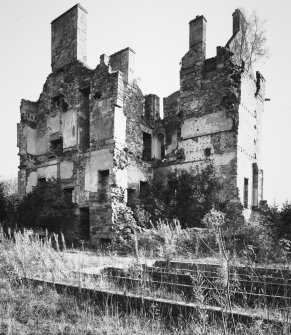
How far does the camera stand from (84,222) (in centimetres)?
1534

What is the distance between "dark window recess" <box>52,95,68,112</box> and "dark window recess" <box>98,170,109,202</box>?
4.77 meters

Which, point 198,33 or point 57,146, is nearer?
point 198,33

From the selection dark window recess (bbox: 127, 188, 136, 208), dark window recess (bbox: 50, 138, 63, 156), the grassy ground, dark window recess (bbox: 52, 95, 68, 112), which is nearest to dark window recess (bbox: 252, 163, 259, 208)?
dark window recess (bbox: 127, 188, 136, 208)

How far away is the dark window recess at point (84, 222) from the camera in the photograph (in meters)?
15.1

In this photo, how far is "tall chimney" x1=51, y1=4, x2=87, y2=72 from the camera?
1666 cm

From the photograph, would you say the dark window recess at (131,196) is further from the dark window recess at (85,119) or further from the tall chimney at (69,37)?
the tall chimney at (69,37)

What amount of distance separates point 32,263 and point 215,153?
10407 mm

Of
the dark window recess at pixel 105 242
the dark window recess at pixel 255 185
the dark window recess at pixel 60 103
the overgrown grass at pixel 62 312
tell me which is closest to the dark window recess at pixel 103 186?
the dark window recess at pixel 105 242

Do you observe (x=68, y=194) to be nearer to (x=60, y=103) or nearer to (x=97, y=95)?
(x=60, y=103)

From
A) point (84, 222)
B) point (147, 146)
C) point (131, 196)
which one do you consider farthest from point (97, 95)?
point (84, 222)

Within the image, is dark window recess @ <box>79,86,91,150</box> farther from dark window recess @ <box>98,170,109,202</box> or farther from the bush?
the bush

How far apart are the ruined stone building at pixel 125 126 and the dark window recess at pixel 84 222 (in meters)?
0.05

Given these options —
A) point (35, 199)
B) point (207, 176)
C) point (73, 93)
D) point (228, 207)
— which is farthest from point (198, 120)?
point (35, 199)

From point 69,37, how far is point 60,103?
386cm
